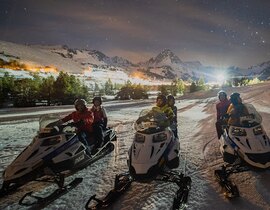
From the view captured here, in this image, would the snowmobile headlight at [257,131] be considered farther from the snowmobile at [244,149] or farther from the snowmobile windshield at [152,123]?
the snowmobile windshield at [152,123]

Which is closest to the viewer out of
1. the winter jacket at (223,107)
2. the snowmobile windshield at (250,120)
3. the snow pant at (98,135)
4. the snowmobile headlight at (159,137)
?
the snowmobile headlight at (159,137)

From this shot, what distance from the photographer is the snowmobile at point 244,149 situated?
20.0ft

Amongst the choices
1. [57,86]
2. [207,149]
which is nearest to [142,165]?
[207,149]

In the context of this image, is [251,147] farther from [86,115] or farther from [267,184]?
[86,115]

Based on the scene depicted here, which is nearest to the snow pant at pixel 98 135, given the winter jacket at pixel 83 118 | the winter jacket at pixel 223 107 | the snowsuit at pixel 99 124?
the snowsuit at pixel 99 124

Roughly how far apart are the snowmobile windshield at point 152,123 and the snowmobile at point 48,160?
158 centimetres

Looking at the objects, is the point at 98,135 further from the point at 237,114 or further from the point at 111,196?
the point at 237,114

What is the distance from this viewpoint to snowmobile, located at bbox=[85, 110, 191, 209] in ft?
18.4

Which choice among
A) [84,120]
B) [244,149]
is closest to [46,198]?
[84,120]

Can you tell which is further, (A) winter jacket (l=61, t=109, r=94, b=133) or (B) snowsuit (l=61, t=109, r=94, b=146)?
(A) winter jacket (l=61, t=109, r=94, b=133)

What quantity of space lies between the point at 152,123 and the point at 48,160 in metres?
2.38

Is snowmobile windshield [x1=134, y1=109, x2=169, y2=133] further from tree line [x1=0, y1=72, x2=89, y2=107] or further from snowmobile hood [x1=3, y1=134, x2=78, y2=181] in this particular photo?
tree line [x1=0, y1=72, x2=89, y2=107]

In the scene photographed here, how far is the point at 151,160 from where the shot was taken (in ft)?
19.2

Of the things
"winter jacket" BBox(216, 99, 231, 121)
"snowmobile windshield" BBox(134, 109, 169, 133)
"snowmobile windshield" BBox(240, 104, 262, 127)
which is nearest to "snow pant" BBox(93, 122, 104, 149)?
"snowmobile windshield" BBox(134, 109, 169, 133)
